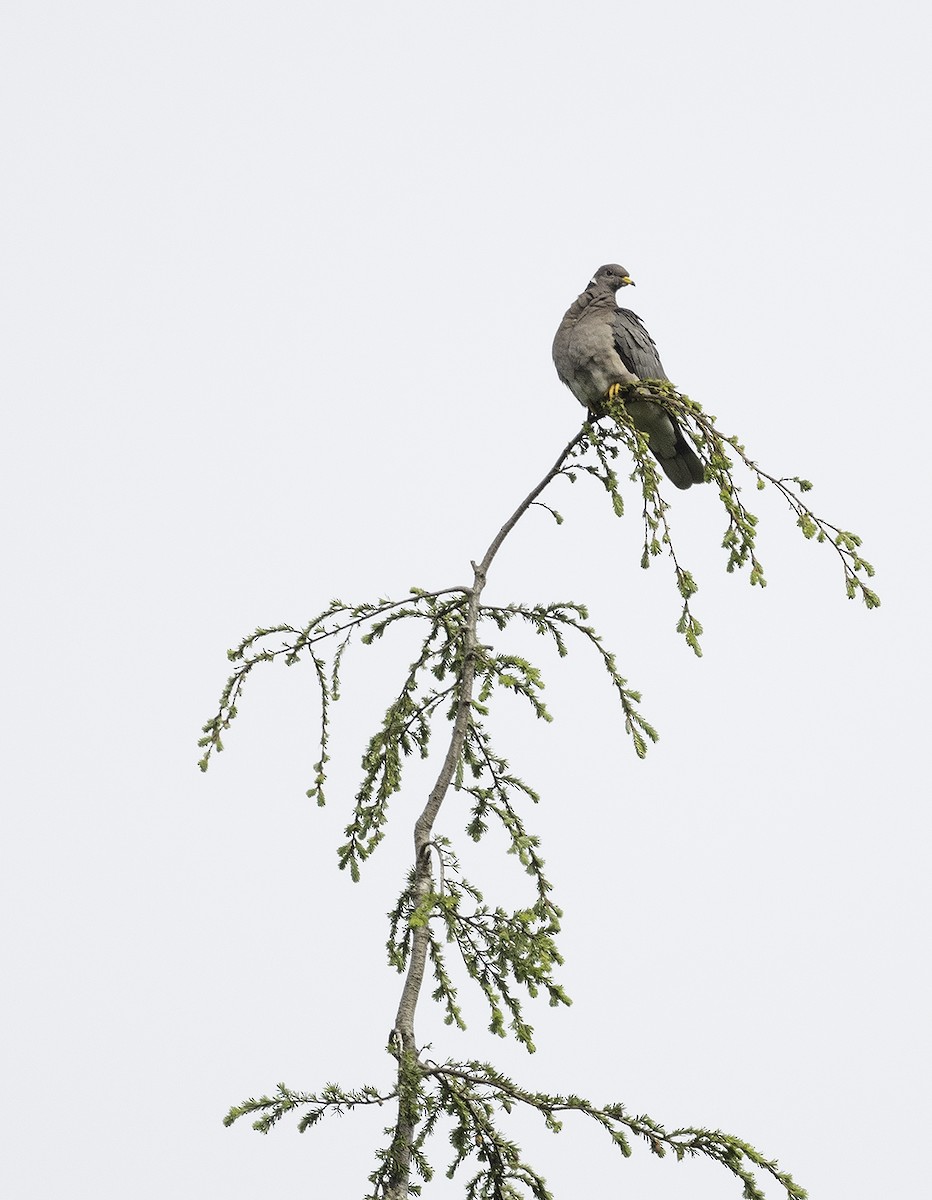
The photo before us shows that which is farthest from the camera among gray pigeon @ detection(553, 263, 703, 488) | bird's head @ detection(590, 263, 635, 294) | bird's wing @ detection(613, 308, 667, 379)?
bird's head @ detection(590, 263, 635, 294)

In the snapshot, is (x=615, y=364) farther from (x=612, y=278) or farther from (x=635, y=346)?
(x=612, y=278)

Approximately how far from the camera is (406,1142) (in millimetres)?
4234

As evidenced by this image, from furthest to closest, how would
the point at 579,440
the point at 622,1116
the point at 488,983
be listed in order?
the point at 579,440, the point at 488,983, the point at 622,1116

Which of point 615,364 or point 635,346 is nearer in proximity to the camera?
point 615,364

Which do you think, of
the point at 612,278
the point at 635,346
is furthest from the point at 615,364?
the point at 612,278

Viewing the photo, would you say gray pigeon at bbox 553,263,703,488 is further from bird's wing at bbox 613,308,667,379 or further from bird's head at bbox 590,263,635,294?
bird's head at bbox 590,263,635,294

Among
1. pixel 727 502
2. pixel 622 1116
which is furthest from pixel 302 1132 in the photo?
pixel 727 502

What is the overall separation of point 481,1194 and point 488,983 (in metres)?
0.64

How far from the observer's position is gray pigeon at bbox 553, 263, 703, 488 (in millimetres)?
7250

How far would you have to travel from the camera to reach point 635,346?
743 centimetres

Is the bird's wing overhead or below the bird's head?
below

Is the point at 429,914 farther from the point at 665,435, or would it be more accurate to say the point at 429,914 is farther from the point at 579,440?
the point at 665,435

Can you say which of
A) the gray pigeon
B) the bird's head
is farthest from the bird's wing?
the bird's head

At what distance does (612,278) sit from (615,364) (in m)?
1.32
